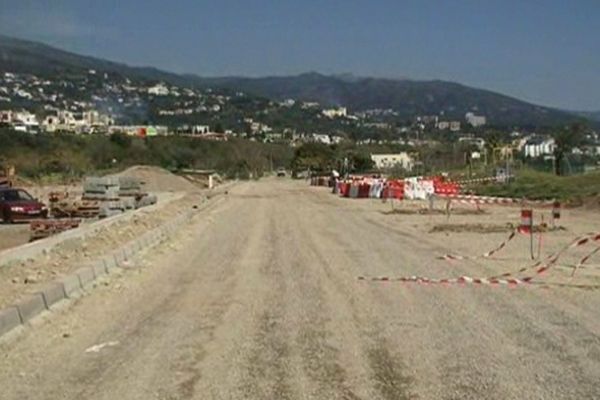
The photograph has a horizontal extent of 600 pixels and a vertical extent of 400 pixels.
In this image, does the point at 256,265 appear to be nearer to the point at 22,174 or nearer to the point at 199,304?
the point at 199,304

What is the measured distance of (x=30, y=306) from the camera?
517 inches

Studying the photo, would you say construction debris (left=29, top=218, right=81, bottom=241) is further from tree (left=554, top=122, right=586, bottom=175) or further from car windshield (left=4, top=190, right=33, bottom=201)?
tree (left=554, top=122, right=586, bottom=175)

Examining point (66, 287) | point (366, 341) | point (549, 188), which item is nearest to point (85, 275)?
point (66, 287)

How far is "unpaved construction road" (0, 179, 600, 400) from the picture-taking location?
8.60 metres

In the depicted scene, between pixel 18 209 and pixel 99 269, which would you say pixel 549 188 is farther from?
pixel 99 269

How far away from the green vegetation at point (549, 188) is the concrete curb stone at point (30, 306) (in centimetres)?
3841

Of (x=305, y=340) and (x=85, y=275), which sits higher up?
→ (x=305, y=340)

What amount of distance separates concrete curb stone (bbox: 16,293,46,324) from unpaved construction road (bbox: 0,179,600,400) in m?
0.22

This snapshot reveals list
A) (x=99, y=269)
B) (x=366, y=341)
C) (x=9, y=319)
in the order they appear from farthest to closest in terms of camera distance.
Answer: (x=99, y=269) < (x=9, y=319) < (x=366, y=341)

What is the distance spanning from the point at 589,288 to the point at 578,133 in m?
85.2

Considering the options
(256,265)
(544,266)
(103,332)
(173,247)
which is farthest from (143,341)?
(173,247)

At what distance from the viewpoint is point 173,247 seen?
2589 centimetres

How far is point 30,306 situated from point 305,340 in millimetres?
4153

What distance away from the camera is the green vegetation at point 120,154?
338 ft
